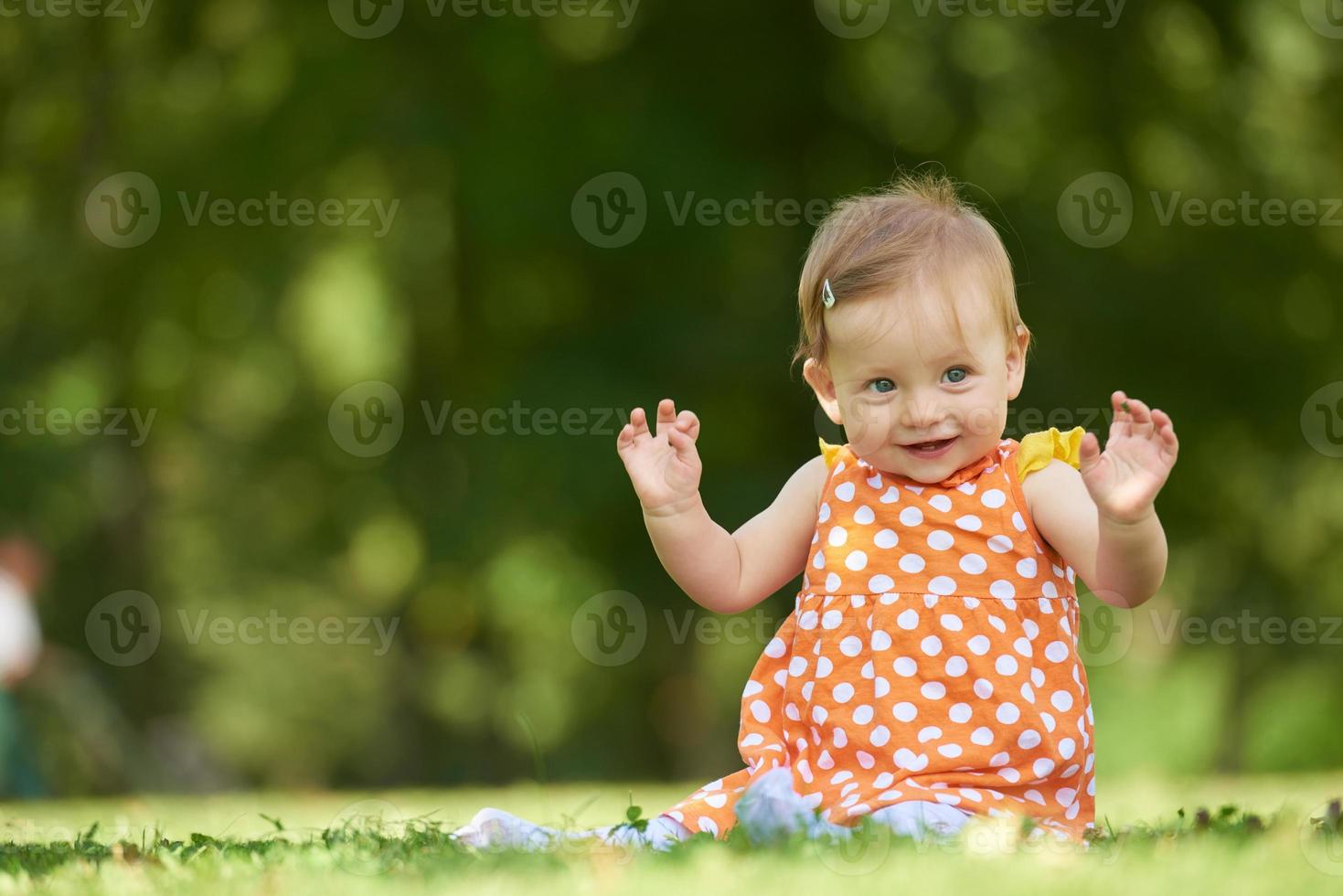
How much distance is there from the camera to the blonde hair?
338cm

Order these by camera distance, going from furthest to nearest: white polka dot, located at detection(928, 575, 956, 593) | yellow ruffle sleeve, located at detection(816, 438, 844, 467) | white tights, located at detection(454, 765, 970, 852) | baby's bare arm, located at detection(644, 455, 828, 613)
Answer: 1. yellow ruffle sleeve, located at detection(816, 438, 844, 467)
2. baby's bare arm, located at detection(644, 455, 828, 613)
3. white polka dot, located at detection(928, 575, 956, 593)
4. white tights, located at detection(454, 765, 970, 852)

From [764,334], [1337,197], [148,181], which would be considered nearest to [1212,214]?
[1337,197]

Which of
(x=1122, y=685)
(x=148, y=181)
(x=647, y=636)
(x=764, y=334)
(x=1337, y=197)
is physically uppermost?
(x=148, y=181)

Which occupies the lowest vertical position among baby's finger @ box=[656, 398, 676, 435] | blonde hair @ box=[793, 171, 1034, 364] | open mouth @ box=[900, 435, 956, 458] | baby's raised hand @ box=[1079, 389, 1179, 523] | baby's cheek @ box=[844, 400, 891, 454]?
baby's raised hand @ box=[1079, 389, 1179, 523]

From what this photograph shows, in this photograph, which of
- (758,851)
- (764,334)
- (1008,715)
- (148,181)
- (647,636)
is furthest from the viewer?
(647,636)

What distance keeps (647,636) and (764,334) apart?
10.4 feet

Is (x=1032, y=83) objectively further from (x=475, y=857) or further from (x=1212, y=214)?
(x=475, y=857)

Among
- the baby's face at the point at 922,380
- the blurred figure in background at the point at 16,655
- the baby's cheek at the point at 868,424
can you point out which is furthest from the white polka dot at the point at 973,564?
the blurred figure in background at the point at 16,655

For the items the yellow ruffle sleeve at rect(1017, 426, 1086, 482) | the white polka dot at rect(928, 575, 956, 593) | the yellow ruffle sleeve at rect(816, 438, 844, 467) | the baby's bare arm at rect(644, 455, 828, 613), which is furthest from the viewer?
the yellow ruffle sleeve at rect(816, 438, 844, 467)

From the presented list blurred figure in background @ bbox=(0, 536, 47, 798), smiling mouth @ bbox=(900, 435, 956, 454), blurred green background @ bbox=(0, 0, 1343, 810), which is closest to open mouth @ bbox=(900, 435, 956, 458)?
smiling mouth @ bbox=(900, 435, 956, 454)

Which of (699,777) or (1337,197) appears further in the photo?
(699,777)

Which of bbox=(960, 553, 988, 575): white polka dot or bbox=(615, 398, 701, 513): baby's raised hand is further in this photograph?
bbox=(615, 398, 701, 513): baby's raised hand

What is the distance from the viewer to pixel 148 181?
11766mm

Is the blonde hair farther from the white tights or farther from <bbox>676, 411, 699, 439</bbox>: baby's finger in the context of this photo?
the white tights
